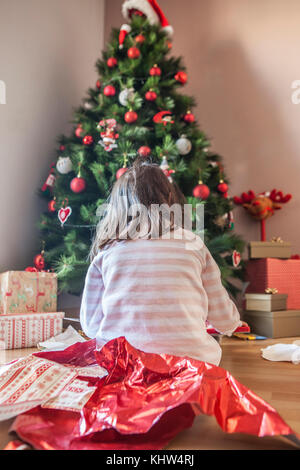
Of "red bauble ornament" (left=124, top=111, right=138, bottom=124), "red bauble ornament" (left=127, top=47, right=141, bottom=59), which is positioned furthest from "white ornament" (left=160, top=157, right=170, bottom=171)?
"red bauble ornament" (left=127, top=47, right=141, bottom=59)

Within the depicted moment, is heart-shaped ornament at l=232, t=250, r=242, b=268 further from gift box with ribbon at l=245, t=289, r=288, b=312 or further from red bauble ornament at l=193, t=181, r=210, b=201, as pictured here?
red bauble ornament at l=193, t=181, r=210, b=201

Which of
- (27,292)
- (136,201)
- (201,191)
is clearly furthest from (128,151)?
(136,201)

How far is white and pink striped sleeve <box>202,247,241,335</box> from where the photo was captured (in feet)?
3.17

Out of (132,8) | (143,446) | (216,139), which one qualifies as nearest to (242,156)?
(216,139)

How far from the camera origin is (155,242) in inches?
34.9

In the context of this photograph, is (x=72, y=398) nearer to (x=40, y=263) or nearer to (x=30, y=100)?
(x=40, y=263)

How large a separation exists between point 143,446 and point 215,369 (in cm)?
21

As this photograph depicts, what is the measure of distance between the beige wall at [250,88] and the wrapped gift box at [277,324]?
68 cm

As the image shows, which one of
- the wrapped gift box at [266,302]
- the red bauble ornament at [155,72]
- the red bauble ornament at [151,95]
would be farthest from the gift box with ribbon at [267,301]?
the red bauble ornament at [155,72]

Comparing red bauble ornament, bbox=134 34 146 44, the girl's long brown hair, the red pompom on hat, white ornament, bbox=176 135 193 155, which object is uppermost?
the red pompom on hat

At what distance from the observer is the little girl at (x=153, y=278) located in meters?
0.86

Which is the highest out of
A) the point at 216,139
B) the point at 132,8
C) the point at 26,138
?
the point at 132,8

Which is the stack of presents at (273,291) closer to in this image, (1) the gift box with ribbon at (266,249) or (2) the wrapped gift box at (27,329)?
(1) the gift box with ribbon at (266,249)
